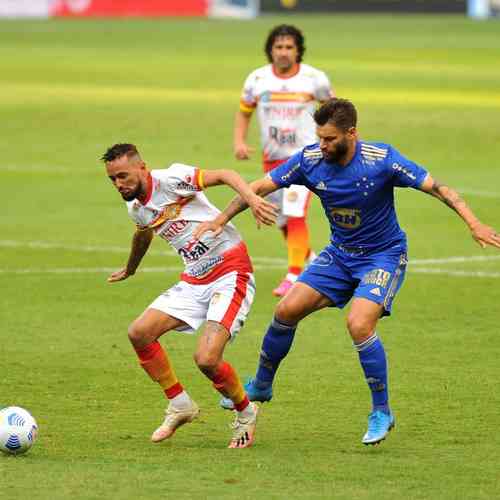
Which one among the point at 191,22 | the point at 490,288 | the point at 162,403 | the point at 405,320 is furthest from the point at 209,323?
the point at 191,22

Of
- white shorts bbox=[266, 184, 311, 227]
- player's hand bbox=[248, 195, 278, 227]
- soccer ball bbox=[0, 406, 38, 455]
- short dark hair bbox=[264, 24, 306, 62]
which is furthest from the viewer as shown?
white shorts bbox=[266, 184, 311, 227]

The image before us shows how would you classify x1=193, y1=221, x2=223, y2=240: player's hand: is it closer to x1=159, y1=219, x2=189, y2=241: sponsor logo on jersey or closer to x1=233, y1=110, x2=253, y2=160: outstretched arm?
x1=159, y1=219, x2=189, y2=241: sponsor logo on jersey

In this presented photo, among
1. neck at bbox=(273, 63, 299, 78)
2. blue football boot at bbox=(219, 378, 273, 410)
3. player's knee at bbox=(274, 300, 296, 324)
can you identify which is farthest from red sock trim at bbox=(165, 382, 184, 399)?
neck at bbox=(273, 63, 299, 78)

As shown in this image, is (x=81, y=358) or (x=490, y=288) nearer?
(x=81, y=358)

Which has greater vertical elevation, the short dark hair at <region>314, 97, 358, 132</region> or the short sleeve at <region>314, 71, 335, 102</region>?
the short dark hair at <region>314, 97, 358, 132</region>

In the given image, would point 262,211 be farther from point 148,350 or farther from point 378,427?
point 378,427

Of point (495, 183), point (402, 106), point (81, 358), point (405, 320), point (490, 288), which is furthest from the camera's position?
point (402, 106)

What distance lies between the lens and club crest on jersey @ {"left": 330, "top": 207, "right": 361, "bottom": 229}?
8.99 m

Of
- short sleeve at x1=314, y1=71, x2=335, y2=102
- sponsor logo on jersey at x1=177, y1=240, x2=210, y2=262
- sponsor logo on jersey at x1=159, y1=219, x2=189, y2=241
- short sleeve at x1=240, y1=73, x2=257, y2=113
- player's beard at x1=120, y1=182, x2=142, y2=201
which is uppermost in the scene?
player's beard at x1=120, y1=182, x2=142, y2=201

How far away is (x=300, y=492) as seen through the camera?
302 inches

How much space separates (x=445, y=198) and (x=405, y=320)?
Result: 4.17 metres

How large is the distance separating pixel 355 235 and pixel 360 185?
33 centimetres

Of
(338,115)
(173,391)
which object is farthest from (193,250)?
(338,115)

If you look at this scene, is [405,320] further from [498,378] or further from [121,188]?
[121,188]
